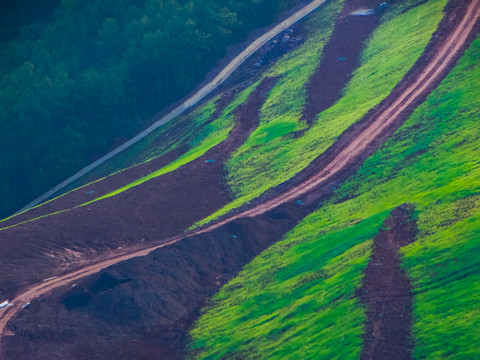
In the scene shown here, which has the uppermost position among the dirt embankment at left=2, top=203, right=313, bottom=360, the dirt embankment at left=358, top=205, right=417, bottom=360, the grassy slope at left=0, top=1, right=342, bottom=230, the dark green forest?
the dark green forest

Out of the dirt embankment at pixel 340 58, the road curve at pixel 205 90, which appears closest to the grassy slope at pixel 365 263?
the dirt embankment at pixel 340 58

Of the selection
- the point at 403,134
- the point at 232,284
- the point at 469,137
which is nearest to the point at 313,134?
the point at 403,134

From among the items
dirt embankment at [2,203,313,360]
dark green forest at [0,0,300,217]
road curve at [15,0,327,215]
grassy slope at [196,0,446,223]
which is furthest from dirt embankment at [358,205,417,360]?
dark green forest at [0,0,300,217]

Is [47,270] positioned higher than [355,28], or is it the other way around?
[355,28]

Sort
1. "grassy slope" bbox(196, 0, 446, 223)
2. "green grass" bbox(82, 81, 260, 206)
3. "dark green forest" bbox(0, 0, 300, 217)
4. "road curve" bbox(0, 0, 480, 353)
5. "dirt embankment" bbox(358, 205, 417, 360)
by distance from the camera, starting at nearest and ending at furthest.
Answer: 1. "dirt embankment" bbox(358, 205, 417, 360)
2. "road curve" bbox(0, 0, 480, 353)
3. "grassy slope" bbox(196, 0, 446, 223)
4. "green grass" bbox(82, 81, 260, 206)
5. "dark green forest" bbox(0, 0, 300, 217)

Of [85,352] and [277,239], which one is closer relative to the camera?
[85,352]

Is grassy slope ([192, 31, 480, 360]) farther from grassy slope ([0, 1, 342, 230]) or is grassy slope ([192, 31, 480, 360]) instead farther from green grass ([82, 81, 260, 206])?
green grass ([82, 81, 260, 206])

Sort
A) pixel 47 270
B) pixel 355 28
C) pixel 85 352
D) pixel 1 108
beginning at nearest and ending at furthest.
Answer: pixel 85 352 → pixel 47 270 → pixel 355 28 → pixel 1 108

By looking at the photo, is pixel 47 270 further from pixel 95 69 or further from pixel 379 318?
pixel 95 69
